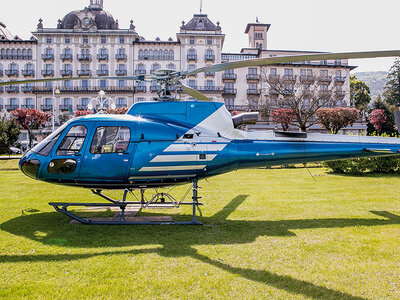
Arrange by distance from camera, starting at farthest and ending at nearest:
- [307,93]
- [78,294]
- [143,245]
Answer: [307,93] < [143,245] < [78,294]

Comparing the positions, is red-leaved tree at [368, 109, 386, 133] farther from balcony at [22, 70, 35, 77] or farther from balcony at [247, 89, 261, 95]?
balcony at [22, 70, 35, 77]

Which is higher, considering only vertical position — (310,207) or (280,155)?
(280,155)

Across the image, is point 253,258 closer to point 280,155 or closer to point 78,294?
point 78,294

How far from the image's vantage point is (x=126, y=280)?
3.96 meters

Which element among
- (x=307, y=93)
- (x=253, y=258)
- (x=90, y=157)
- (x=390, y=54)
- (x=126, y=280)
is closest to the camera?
(x=126, y=280)

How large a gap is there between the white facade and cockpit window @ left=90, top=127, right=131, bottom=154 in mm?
46304

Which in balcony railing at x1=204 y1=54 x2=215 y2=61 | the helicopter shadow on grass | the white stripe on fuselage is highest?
balcony railing at x1=204 y1=54 x2=215 y2=61

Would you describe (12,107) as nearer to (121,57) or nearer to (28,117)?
(28,117)

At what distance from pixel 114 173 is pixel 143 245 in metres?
1.88

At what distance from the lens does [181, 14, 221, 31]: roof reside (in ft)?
178

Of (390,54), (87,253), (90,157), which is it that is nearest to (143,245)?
(87,253)

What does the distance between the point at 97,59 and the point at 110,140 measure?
170 ft

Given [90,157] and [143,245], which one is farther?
[90,157]

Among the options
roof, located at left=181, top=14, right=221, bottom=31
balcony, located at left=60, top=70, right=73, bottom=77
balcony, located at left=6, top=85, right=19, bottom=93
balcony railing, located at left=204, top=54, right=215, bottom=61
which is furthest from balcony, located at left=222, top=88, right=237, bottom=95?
balcony, located at left=6, top=85, right=19, bottom=93
